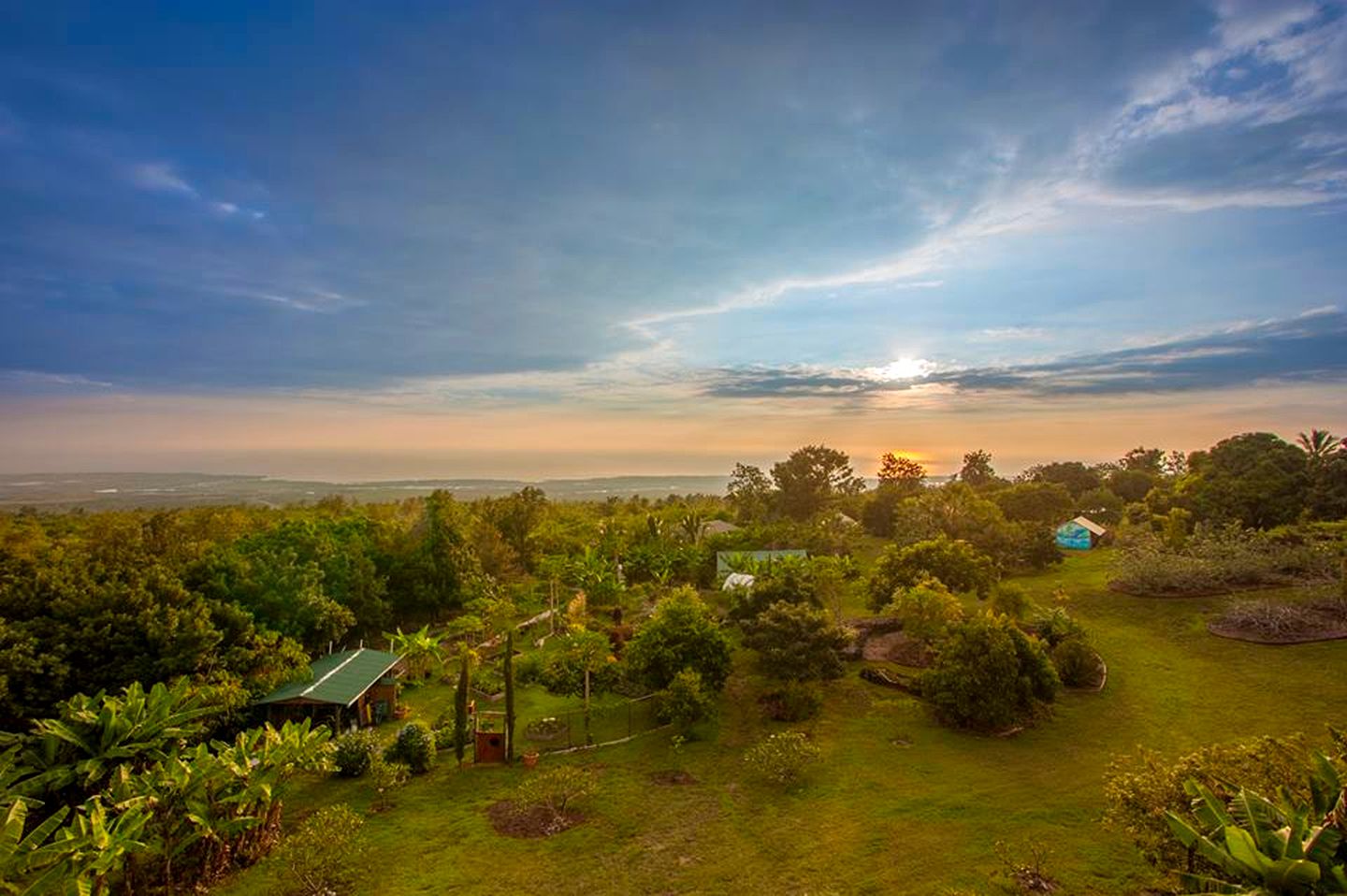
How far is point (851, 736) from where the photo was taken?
69.1 ft

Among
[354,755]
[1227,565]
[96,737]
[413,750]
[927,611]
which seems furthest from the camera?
[1227,565]

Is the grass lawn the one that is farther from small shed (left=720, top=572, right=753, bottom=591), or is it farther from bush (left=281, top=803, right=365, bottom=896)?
small shed (left=720, top=572, right=753, bottom=591)

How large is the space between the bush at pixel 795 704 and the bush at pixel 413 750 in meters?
11.6

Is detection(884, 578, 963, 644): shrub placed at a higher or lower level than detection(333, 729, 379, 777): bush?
higher

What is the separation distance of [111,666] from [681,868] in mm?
18197

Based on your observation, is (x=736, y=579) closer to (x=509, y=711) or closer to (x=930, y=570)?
(x=930, y=570)

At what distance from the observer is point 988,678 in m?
20.7

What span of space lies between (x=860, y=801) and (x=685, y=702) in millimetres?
6257

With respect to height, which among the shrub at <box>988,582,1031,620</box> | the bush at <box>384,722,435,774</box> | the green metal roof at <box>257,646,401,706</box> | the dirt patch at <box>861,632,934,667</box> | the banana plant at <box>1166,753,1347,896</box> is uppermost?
the banana plant at <box>1166,753,1347,896</box>

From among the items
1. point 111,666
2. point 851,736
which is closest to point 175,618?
point 111,666

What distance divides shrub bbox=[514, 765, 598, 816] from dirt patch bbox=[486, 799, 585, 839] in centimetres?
13

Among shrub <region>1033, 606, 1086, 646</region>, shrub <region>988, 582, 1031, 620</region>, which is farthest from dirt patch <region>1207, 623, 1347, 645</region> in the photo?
shrub <region>988, 582, 1031, 620</region>

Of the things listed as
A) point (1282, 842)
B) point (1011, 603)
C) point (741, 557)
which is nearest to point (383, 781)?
point (1282, 842)

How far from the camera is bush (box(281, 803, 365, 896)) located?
1308 centimetres
